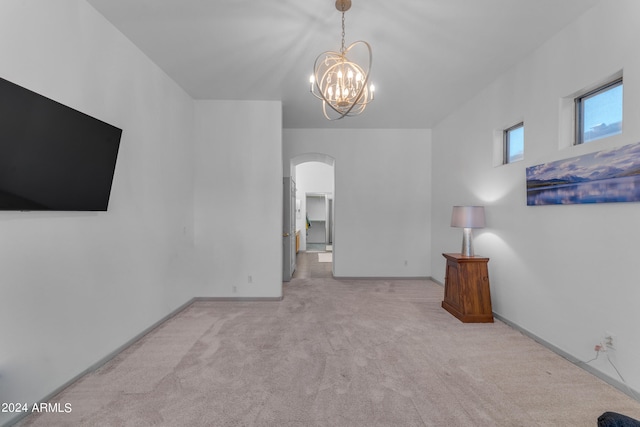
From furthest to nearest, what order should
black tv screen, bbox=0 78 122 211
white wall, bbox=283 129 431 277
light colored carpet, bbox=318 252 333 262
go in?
light colored carpet, bbox=318 252 333 262, white wall, bbox=283 129 431 277, black tv screen, bbox=0 78 122 211

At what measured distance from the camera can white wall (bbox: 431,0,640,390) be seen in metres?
2.10

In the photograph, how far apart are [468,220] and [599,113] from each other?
1622mm

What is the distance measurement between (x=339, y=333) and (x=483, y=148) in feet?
10.8

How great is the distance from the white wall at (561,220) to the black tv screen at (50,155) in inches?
170

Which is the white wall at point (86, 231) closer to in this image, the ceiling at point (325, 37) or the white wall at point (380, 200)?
the ceiling at point (325, 37)

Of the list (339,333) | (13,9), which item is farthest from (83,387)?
(13,9)

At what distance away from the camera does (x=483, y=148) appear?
12.8 ft

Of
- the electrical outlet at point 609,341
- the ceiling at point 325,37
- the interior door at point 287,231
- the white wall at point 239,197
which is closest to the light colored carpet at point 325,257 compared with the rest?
the interior door at point 287,231

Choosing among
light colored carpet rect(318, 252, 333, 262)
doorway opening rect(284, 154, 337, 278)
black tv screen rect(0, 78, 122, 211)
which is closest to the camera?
black tv screen rect(0, 78, 122, 211)

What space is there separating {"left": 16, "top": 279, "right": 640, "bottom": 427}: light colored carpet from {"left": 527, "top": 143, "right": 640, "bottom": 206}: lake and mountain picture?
5.10ft

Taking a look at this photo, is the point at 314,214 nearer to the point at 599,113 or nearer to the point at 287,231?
the point at 287,231

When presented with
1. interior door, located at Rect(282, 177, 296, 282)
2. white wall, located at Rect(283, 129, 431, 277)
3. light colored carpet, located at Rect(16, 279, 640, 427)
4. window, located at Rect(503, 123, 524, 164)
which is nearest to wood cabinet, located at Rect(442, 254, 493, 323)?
light colored carpet, located at Rect(16, 279, 640, 427)

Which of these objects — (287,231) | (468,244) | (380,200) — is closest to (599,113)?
(468,244)

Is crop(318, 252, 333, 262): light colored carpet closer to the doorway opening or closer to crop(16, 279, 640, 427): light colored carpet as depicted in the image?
the doorway opening
